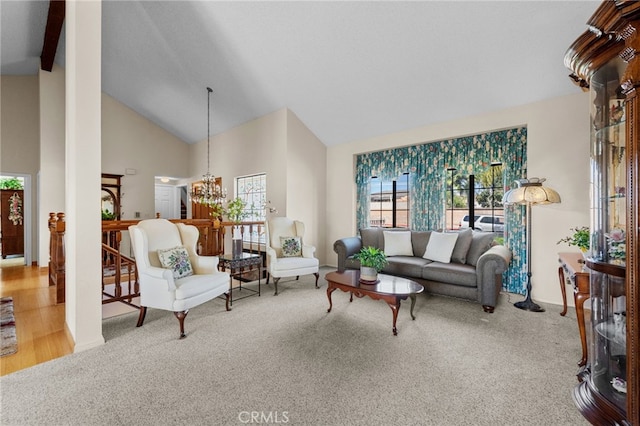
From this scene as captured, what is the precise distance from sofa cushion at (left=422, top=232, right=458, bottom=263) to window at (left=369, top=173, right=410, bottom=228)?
0.96 meters

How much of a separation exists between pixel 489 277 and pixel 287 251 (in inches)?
110

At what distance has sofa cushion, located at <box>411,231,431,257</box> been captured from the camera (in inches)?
175

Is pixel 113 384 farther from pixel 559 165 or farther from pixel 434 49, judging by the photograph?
pixel 559 165

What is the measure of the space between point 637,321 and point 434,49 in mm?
3164

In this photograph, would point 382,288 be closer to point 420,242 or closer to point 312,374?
point 312,374

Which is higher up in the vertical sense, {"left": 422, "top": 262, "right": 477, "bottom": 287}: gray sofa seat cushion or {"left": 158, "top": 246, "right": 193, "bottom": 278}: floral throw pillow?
{"left": 158, "top": 246, "right": 193, "bottom": 278}: floral throw pillow

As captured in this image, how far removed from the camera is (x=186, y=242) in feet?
11.1

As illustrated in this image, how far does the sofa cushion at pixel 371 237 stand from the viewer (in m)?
4.92

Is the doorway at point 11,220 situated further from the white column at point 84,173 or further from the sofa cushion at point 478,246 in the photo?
the sofa cushion at point 478,246

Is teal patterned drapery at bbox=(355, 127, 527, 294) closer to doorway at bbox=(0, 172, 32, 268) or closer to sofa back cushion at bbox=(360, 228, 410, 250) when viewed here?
sofa back cushion at bbox=(360, 228, 410, 250)

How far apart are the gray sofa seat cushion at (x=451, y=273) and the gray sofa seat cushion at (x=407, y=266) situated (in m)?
0.09

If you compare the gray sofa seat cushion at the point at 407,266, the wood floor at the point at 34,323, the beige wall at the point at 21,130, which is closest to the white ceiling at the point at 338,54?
the beige wall at the point at 21,130

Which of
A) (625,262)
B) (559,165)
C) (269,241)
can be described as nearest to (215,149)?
(269,241)

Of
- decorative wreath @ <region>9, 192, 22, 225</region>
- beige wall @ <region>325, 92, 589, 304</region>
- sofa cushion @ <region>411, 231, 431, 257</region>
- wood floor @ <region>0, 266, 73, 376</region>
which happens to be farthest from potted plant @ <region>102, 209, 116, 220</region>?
beige wall @ <region>325, 92, 589, 304</region>
